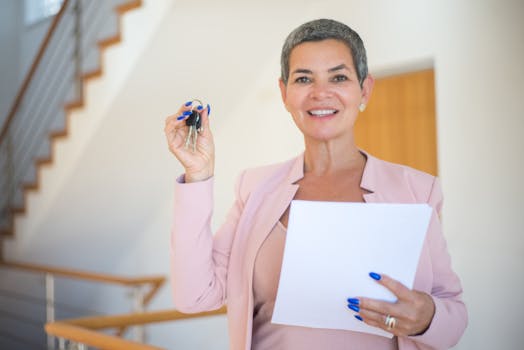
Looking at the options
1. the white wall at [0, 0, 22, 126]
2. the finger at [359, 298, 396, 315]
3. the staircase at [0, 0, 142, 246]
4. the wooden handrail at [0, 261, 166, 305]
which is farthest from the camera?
the white wall at [0, 0, 22, 126]

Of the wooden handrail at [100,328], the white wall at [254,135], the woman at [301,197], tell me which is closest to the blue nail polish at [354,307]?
the woman at [301,197]

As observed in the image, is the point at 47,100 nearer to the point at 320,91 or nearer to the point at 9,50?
the point at 9,50

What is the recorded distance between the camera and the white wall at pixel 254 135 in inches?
100

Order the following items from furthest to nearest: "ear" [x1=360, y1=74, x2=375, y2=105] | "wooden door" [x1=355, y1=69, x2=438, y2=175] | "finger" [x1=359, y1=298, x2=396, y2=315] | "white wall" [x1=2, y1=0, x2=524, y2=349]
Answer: "wooden door" [x1=355, y1=69, x2=438, y2=175] → "white wall" [x1=2, y1=0, x2=524, y2=349] → "ear" [x1=360, y1=74, x2=375, y2=105] → "finger" [x1=359, y1=298, x2=396, y2=315]

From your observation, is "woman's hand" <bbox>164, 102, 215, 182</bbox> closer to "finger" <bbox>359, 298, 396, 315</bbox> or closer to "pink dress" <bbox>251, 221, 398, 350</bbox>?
"pink dress" <bbox>251, 221, 398, 350</bbox>

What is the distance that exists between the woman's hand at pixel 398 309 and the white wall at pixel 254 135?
1.80m

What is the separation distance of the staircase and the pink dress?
3.34 metres

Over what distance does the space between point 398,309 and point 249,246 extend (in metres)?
0.29

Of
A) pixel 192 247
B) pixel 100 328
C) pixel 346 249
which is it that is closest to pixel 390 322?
pixel 346 249

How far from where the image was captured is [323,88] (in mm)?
1030

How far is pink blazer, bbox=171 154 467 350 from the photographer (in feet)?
3.17

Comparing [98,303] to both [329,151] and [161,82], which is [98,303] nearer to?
[161,82]

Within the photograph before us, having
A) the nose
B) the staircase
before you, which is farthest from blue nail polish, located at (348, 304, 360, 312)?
the staircase

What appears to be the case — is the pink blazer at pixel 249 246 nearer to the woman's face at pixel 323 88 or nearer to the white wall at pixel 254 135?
the woman's face at pixel 323 88
